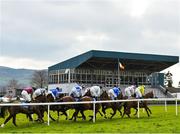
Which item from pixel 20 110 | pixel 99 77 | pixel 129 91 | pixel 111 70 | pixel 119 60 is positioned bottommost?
pixel 20 110

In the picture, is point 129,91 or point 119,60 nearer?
point 129,91

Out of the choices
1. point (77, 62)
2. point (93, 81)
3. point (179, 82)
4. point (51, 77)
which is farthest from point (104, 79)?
point (179, 82)

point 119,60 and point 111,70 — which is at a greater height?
point 119,60

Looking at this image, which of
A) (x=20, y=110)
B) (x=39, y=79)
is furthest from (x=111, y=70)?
(x=20, y=110)

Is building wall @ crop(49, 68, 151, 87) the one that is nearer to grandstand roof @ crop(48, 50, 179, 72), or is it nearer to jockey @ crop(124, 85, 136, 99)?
grandstand roof @ crop(48, 50, 179, 72)

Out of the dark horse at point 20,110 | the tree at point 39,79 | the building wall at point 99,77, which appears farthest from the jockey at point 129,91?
the tree at point 39,79

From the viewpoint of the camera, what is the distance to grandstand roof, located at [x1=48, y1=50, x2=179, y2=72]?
53.9m

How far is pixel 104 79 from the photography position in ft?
194

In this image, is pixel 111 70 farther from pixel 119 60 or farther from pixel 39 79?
pixel 39 79

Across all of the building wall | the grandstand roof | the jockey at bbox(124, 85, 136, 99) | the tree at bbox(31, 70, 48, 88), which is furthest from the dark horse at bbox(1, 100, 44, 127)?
the tree at bbox(31, 70, 48, 88)

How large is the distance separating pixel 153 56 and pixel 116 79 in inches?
269

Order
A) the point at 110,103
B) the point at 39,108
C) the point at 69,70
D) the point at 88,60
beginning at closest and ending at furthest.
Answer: the point at 39,108 < the point at 110,103 < the point at 88,60 < the point at 69,70

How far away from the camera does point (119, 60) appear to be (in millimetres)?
55469

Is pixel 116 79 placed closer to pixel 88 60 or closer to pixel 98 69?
pixel 98 69
